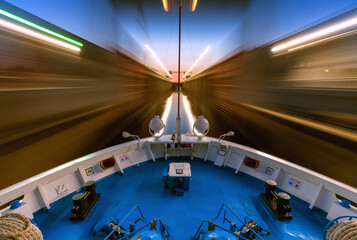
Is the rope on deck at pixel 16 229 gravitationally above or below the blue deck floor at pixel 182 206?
above

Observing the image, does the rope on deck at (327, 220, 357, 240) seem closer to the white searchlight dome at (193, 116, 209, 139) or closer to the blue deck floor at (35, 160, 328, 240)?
the blue deck floor at (35, 160, 328, 240)

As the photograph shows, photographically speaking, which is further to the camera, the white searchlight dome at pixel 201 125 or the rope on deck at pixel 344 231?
the white searchlight dome at pixel 201 125

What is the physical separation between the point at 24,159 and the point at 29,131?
577 centimetres

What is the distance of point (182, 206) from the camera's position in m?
2.71

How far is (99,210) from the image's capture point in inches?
104

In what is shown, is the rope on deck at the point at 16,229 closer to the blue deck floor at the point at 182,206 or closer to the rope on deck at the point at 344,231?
the blue deck floor at the point at 182,206

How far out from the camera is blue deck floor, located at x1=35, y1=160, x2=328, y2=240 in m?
2.30

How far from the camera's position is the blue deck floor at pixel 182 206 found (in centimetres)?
230

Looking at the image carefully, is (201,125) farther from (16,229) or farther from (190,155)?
(16,229)

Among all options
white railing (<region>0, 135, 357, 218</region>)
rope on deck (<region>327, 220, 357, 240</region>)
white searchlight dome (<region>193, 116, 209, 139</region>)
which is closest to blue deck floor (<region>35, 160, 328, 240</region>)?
white railing (<region>0, 135, 357, 218</region>)

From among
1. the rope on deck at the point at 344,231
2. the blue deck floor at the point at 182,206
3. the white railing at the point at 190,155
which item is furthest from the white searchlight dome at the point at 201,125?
the rope on deck at the point at 344,231

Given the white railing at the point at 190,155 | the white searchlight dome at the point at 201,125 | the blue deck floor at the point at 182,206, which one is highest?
the white searchlight dome at the point at 201,125

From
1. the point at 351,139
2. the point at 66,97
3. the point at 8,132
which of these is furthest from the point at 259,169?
the point at 66,97

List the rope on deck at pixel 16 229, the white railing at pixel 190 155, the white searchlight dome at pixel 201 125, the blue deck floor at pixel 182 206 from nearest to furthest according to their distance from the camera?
the rope on deck at pixel 16 229, the blue deck floor at pixel 182 206, the white railing at pixel 190 155, the white searchlight dome at pixel 201 125
